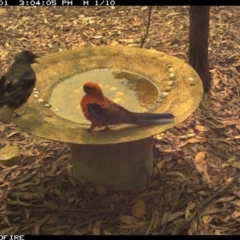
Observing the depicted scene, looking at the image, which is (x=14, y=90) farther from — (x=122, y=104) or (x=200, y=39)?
(x=200, y=39)

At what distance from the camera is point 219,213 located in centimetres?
301

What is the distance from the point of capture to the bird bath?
2686 millimetres

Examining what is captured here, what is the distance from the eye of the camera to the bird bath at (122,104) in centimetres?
269

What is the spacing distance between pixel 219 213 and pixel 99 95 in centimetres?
101

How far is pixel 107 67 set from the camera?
10.8 feet

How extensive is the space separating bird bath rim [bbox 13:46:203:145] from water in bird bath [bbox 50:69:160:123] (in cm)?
4

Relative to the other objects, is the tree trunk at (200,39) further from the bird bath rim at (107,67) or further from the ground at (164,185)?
the bird bath rim at (107,67)

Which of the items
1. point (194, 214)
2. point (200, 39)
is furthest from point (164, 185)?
point (200, 39)

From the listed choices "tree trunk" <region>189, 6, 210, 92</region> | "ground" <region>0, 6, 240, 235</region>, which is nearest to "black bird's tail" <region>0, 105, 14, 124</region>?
"ground" <region>0, 6, 240, 235</region>

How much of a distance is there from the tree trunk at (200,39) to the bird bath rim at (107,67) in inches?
28.9

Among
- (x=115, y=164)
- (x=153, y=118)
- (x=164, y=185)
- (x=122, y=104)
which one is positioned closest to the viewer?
(x=153, y=118)

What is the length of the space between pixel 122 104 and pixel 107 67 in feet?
1.43

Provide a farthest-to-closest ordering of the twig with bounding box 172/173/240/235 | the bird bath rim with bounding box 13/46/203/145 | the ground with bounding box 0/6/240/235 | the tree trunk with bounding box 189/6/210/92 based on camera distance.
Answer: the tree trunk with bounding box 189/6/210/92
the ground with bounding box 0/6/240/235
the twig with bounding box 172/173/240/235
the bird bath rim with bounding box 13/46/203/145

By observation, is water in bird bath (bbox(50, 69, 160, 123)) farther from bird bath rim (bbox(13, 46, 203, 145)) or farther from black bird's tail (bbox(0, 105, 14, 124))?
black bird's tail (bbox(0, 105, 14, 124))
